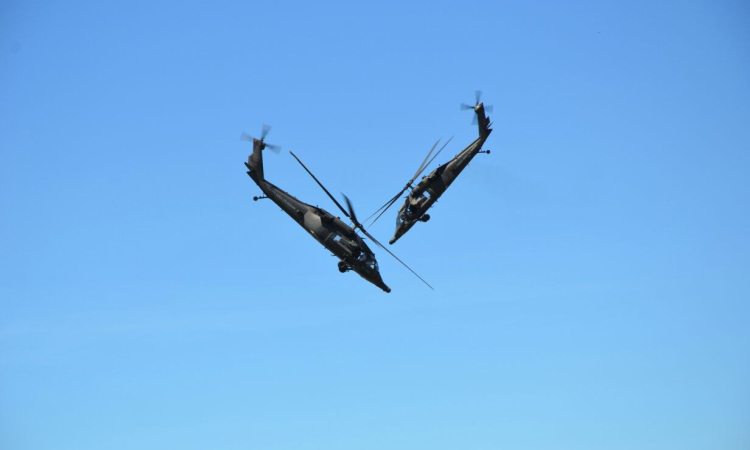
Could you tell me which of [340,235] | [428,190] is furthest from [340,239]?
[428,190]

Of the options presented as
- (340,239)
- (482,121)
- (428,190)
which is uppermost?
(482,121)

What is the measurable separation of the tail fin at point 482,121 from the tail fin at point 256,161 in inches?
1057

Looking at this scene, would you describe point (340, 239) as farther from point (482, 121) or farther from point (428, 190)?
point (482, 121)

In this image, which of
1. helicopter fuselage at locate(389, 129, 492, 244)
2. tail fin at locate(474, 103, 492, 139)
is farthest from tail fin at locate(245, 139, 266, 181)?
tail fin at locate(474, 103, 492, 139)

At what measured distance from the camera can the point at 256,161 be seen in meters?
107

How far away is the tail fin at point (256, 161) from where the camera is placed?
349 feet

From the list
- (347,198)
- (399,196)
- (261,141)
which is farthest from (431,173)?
(261,141)

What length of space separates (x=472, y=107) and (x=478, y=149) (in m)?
5.73

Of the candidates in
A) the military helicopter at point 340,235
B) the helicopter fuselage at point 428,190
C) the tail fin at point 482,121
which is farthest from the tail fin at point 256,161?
the tail fin at point 482,121

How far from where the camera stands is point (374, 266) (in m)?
99.1

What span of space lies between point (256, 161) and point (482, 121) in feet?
93.5

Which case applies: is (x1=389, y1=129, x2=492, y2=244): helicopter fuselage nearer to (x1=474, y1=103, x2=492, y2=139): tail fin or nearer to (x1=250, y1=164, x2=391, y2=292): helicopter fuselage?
(x1=474, y1=103, x2=492, y2=139): tail fin

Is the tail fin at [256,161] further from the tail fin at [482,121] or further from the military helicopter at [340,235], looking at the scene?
the tail fin at [482,121]

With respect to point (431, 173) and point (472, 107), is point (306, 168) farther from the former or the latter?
point (472, 107)
